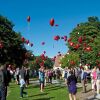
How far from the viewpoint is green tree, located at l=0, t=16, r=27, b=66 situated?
203 ft

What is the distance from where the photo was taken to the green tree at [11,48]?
203ft

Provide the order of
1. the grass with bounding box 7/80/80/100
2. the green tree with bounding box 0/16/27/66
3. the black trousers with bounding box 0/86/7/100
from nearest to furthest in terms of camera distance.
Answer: the black trousers with bounding box 0/86/7/100, the grass with bounding box 7/80/80/100, the green tree with bounding box 0/16/27/66

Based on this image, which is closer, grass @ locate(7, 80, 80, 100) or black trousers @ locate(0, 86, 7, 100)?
black trousers @ locate(0, 86, 7, 100)

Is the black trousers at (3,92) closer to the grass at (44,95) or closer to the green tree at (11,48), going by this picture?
the grass at (44,95)

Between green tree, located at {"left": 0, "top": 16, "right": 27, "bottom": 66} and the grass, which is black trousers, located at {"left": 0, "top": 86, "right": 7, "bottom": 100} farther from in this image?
green tree, located at {"left": 0, "top": 16, "right": 27, "bottom": 66}

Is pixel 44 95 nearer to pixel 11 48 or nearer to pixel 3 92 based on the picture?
pixel 3 92

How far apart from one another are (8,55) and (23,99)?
3701cm

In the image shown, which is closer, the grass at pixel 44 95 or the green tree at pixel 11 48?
the grass at pixel 44 95

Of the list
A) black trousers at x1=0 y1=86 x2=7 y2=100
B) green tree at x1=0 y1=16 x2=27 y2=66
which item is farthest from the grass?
green tree at x1=0 y1=16 x2=27 y2=66

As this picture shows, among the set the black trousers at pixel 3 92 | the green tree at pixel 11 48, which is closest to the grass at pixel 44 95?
the black trousers at pixel 3 92

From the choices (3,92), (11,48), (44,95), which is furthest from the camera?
→ (11,48)

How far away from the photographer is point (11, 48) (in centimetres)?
6369

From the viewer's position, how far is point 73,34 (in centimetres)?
9819

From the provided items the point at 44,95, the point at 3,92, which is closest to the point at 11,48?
the point at 44,95
